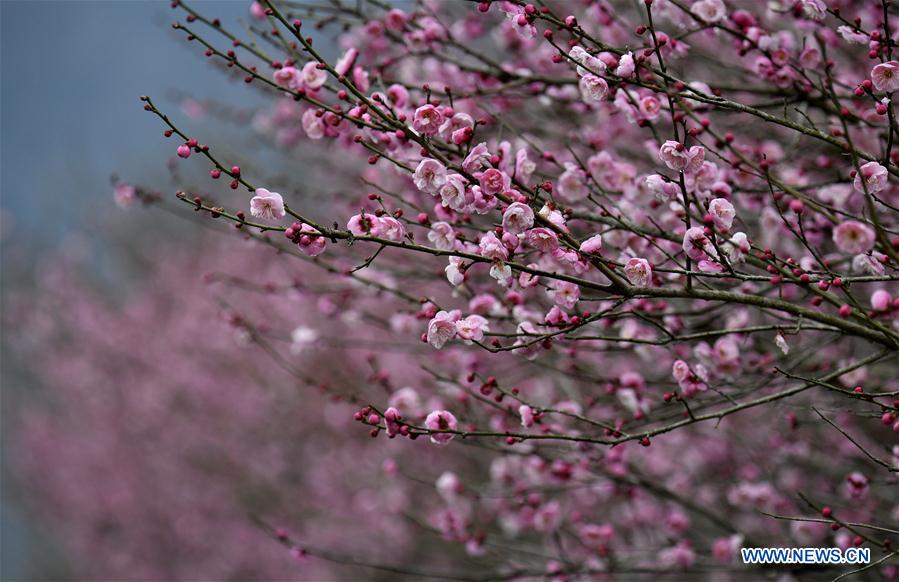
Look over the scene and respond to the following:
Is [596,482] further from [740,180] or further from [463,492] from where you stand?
[740,180]

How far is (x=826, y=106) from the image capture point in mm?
2996

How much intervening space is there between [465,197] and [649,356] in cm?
194

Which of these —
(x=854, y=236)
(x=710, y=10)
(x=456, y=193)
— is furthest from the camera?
(x=710, y=10)

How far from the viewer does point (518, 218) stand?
2.02 meters

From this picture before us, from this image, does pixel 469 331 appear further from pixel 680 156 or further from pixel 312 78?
pixel 312 78

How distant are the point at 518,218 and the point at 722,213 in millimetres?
679

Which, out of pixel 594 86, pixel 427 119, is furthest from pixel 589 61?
pixel 427 119

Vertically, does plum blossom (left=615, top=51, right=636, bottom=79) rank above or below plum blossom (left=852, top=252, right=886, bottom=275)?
above

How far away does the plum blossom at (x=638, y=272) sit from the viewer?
217 centimetres

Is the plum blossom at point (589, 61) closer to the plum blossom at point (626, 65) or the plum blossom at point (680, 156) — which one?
the plum blossom at point (626, 65)

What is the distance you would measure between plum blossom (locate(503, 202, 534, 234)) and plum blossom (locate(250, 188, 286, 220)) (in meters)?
0.67

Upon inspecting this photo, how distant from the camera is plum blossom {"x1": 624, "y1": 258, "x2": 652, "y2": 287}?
2.17 m

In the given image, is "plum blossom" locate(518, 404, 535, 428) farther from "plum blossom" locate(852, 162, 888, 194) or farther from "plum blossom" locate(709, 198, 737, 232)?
"plum blossom" locate(852, 162, 888, 194)

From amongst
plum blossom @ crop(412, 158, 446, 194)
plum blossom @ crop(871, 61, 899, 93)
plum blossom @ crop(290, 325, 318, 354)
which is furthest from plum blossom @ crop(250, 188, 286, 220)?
plum blossom @ crop(290, 325, 318, 354)
